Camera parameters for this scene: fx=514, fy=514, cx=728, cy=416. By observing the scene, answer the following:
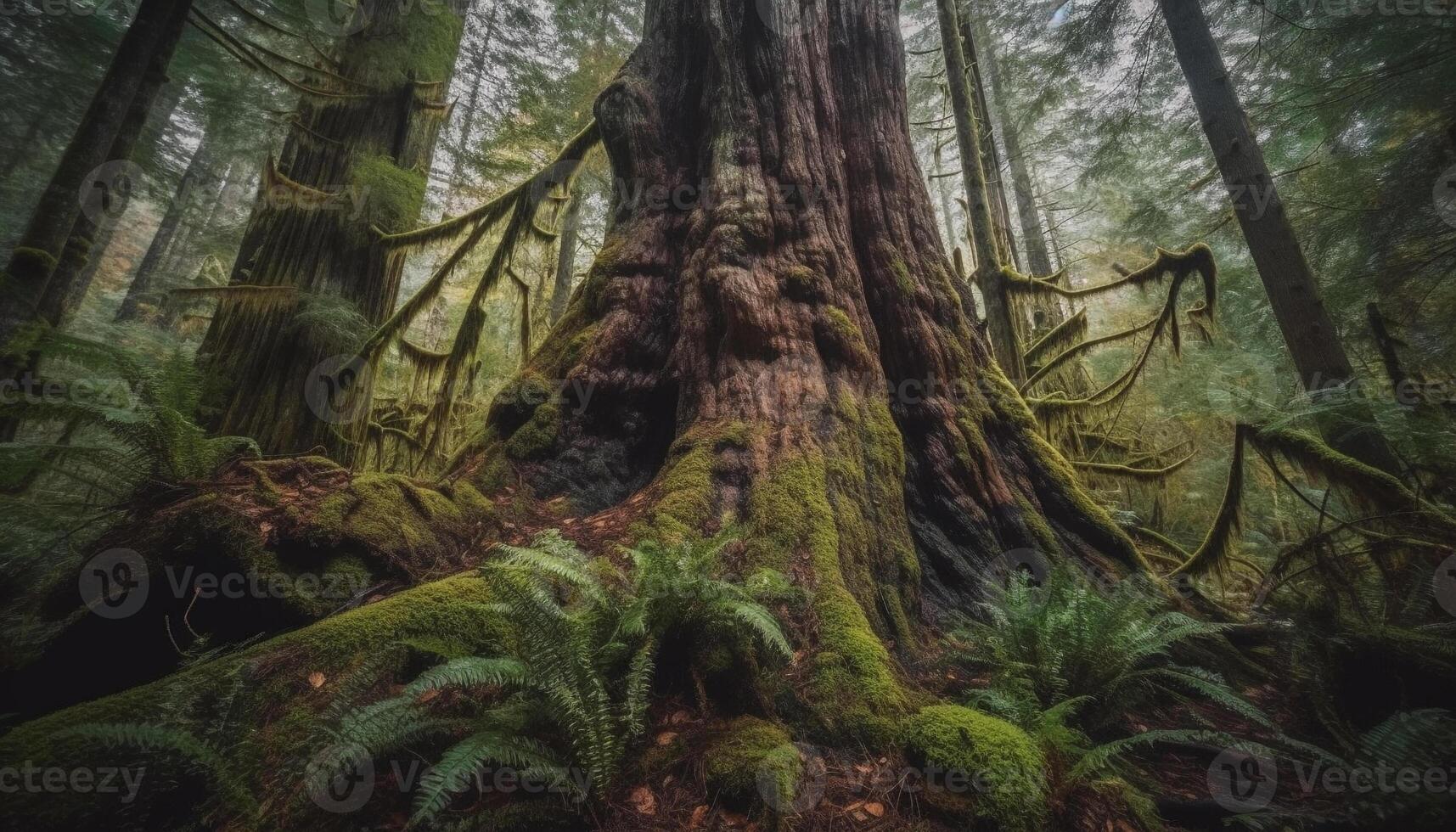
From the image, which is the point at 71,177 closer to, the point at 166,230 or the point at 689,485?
the point at 689,485

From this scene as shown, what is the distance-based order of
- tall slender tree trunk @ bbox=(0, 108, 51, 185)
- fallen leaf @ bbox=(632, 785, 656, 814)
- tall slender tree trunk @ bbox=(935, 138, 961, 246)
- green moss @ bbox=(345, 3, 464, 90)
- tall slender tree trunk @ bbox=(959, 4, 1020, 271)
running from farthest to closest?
1. tall slender tree trunk @ bbox=(0, 108, 51, 185)
2. tall slender tree trunk @ bbox=(935, 138, 961, 246)
3. tall slender tree trunk @ bbox=(959, 4, 1020, 271)
4. green moss @ bbox=(345, 3, 464, 90)
5. fallen leaf @ bbox=(632, 785, 656, 814)

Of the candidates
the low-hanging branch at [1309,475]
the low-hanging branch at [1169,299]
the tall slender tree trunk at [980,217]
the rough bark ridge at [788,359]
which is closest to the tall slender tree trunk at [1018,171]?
the tall slender tree trunk at [980,217]

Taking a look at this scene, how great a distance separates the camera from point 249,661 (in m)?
1.86

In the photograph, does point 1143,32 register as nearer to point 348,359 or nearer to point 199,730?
point 348,359

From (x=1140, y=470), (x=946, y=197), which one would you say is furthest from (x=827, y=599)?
(x=946, y=197)

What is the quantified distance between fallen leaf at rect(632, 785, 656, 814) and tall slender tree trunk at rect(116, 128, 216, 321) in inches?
802

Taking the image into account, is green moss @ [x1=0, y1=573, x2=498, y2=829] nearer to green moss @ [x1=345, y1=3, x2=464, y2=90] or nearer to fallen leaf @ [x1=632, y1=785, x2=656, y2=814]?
fallen leaf @ [x1=632, y1=785, x2=656, y2=814]

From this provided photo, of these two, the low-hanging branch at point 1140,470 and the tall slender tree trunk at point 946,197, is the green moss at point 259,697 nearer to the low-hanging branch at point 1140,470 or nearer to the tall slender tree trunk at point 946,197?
the low-hanging branch at point 1140,470

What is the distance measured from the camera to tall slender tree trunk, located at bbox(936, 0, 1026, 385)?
6578 millimetres

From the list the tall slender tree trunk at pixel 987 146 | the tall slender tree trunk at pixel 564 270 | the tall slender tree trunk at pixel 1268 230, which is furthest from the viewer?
the tall slender tree trunk at pixel 564 270

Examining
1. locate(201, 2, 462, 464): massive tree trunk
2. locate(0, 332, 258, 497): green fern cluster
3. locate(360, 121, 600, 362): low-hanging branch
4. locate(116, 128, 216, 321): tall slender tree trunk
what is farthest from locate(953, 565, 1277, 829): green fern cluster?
locate(116, 128, 216, 321): tall slender tree trunk

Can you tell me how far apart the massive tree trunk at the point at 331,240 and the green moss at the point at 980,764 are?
5.26m

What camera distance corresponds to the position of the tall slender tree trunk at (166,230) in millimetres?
14367

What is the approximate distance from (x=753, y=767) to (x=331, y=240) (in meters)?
6.19
